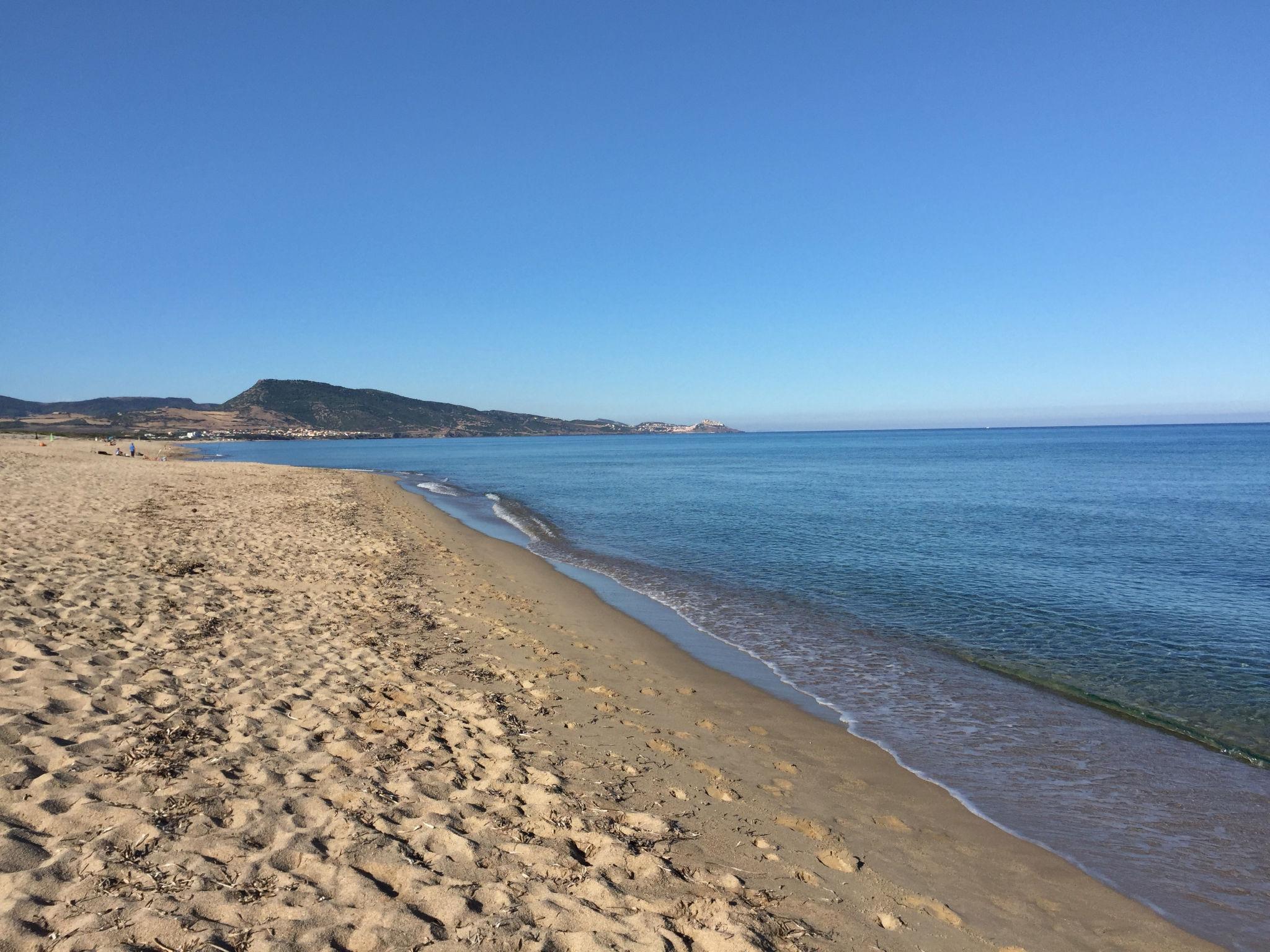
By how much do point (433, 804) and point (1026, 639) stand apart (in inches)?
482

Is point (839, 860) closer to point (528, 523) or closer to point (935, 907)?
point (935, 907)

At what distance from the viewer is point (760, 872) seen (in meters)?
4.88

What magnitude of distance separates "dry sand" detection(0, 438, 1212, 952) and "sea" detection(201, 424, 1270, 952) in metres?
0.92

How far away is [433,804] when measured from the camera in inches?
203

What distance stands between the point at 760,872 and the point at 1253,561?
24.3 metres

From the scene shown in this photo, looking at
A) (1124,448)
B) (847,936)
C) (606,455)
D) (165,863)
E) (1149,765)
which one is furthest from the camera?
(1124,448)

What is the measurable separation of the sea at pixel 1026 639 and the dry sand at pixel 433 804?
92cm

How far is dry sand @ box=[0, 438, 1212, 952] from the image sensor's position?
152 inches

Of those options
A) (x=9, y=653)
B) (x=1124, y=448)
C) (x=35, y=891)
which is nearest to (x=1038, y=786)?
(x=35, y=891)

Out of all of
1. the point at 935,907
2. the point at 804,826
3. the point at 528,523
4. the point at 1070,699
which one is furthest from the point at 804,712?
the point at 528,523

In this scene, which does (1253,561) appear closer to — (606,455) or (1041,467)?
(1041,467)

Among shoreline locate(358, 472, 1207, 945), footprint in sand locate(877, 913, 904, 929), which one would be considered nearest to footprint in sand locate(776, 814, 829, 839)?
footprint in sand locate(877, 913, 904, 929)

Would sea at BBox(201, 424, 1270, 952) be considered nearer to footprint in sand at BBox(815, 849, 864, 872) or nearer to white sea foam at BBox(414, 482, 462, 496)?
footprint in sand at BBox(815, 849, 864, 872)

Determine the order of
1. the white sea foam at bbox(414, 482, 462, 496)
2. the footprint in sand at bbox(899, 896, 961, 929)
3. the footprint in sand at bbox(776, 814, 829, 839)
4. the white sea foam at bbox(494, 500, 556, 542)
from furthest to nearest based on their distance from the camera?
1. the white sea foam at bbox(414, 482, 462, 496)
2. the white sea foam at bbox(494, 500, 556, 542)
3. the footprint in sand at bbox(776, 814, 829, 839)
4. the footprint in sand at bbox(899, 896, 961, 929)
